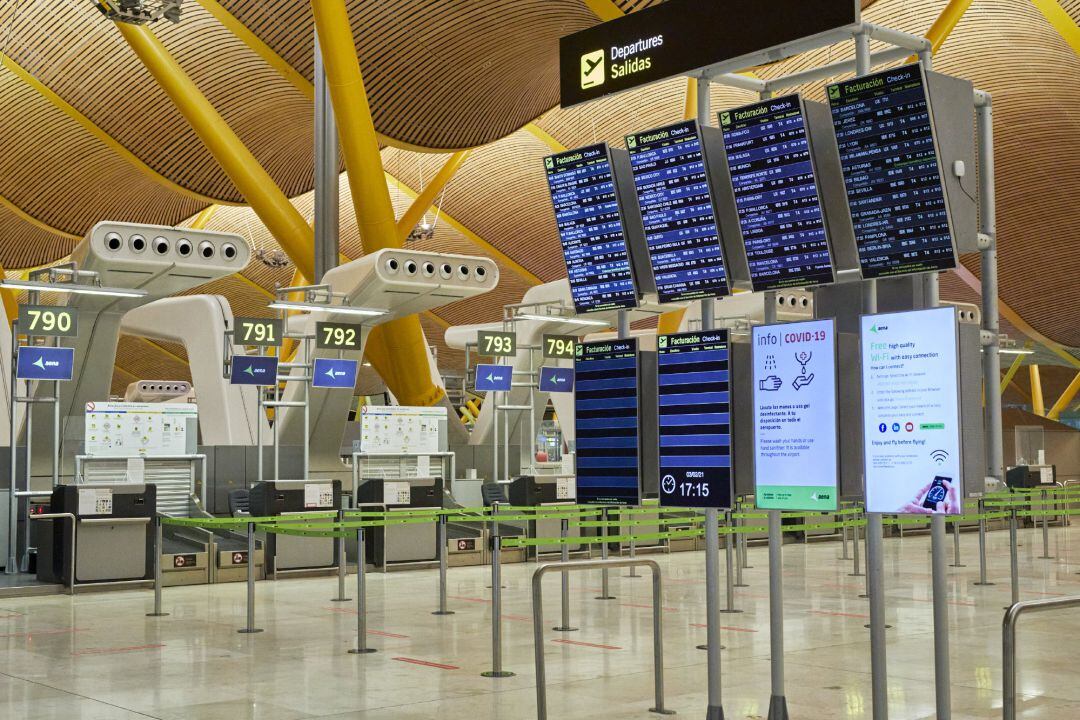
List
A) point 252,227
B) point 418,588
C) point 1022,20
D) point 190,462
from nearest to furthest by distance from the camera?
point 418,588, point 190,462, point 1022,20, point 252,227

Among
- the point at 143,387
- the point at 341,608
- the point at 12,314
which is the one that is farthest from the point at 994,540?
the point at 12,314

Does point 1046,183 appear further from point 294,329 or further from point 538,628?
point 538,628

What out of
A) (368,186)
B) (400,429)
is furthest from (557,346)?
(368,186)

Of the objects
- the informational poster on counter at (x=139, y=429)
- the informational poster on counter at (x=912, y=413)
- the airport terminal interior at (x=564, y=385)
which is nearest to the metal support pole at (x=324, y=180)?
the airport terminal interior at (x=564, y=385)

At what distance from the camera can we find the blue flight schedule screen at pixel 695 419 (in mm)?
5496

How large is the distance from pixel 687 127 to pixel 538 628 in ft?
8.26

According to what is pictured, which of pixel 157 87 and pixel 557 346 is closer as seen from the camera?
pixel 557 346

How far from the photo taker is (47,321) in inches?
542

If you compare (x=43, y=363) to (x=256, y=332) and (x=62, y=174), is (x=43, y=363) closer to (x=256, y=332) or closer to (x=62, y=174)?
(x=256, y=332)

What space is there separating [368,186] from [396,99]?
5577mm

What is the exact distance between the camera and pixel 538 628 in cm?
598

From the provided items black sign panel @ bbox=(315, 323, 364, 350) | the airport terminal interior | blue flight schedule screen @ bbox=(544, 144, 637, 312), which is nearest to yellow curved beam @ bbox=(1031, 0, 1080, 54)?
the airport terminal interior

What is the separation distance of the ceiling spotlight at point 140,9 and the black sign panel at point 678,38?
12.8 metres

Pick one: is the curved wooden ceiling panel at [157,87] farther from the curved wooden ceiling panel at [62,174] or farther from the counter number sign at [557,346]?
the counter number sign at [557,346]
